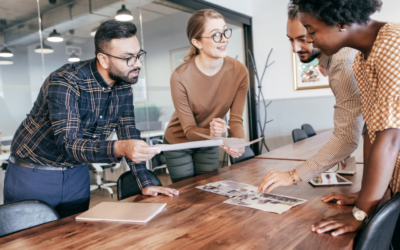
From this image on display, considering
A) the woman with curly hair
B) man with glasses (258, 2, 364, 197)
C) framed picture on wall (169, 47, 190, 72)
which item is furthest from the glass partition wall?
the woman with curly hair

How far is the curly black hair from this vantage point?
946 millimetres

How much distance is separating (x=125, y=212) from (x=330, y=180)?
1033 millimetres

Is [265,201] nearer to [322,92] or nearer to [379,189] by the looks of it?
[379,189]

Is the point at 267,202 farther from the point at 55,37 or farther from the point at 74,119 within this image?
the point at 55,37

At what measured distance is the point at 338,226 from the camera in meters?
0.95

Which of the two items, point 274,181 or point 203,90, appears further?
point 203,90

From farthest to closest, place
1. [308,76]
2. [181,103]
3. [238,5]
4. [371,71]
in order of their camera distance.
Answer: [238,5]
[308,76]
[181,103]
[371,71]

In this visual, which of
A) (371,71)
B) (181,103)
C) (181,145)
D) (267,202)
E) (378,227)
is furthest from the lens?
(181,103)

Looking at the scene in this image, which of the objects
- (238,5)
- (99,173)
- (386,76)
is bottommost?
(99,173)

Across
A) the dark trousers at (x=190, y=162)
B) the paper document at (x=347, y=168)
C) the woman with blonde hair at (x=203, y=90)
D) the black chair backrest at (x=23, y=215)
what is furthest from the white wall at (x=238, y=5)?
the black chair backrest at (x=23, y=215)

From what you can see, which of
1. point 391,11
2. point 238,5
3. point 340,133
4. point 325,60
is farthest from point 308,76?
point 340,133

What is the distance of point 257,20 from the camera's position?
582cm

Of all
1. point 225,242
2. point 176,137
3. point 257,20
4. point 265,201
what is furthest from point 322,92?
point 225,242

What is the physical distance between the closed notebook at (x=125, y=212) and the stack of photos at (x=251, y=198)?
329mm
